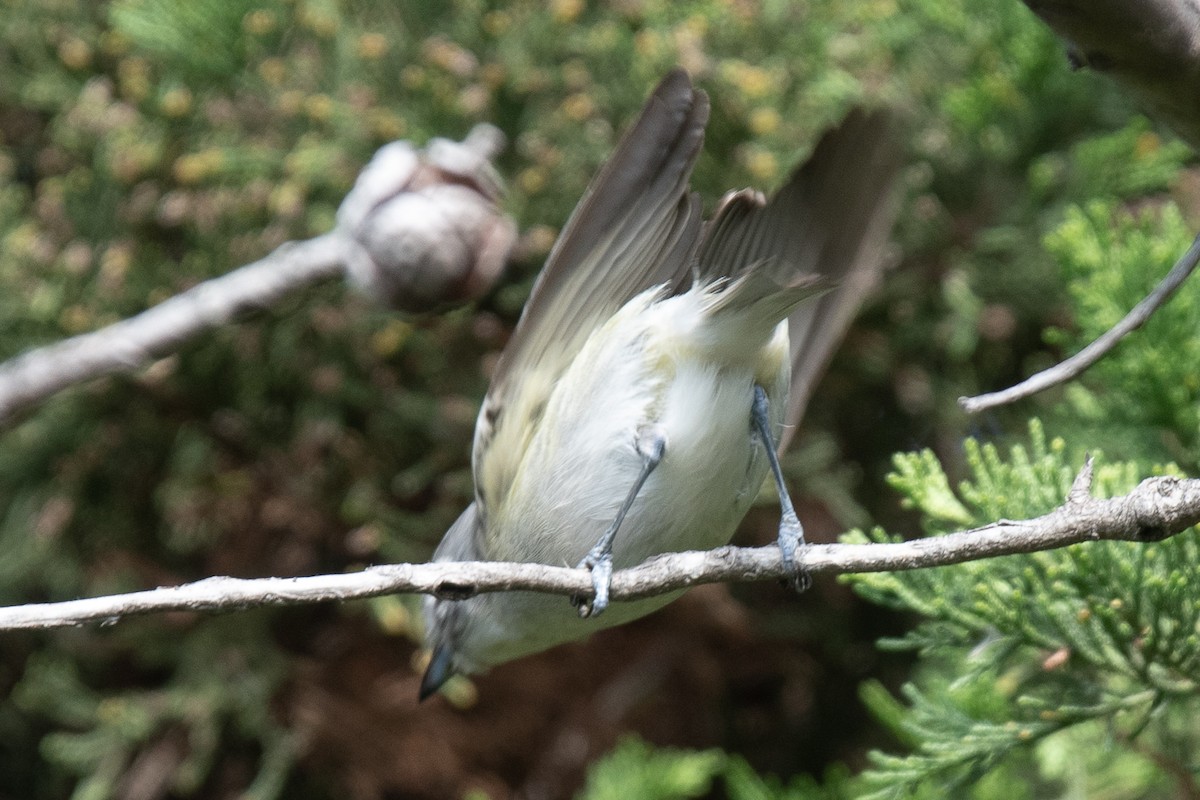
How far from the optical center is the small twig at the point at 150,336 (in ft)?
4.82

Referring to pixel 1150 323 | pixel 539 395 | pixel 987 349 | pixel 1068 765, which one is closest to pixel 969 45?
pixel 987 349

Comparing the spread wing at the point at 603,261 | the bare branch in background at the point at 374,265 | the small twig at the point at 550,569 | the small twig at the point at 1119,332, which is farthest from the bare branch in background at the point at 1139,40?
the bare branch in background at the point at 374,265

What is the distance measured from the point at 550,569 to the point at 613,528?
1.27 ft

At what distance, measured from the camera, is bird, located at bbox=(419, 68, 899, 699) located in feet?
4.70

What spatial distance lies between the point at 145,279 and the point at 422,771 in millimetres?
965

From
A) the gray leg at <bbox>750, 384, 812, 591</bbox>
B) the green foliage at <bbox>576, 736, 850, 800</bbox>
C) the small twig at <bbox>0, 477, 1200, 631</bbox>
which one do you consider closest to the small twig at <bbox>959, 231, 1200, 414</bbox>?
the small twig at <bbox>0, 477, 1200, 631</bbox>

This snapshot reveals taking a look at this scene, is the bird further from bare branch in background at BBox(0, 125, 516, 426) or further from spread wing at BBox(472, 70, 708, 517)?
bare branch in background at BBox(0, 125, 516, 426)

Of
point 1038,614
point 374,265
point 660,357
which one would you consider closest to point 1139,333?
point 1038,614

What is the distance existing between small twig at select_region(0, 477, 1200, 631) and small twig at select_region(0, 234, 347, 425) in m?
0.48

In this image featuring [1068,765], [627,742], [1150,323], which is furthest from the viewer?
[627,742]

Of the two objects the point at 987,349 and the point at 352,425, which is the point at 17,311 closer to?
the point at 352,425

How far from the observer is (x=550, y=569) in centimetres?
113

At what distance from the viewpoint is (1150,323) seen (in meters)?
1.49

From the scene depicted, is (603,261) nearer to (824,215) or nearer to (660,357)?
(660,357)
